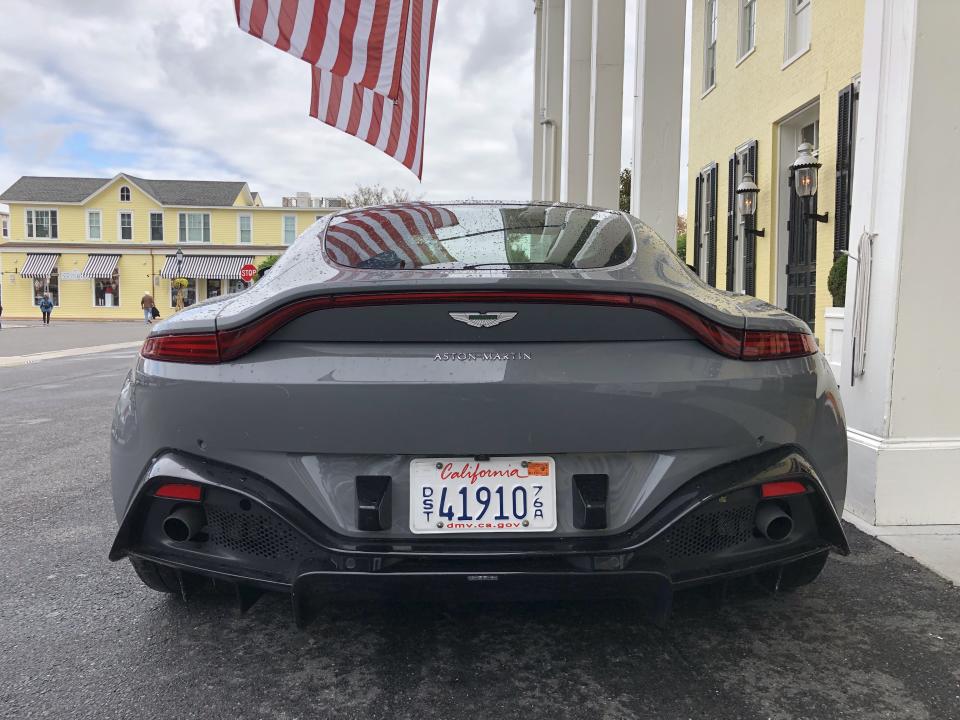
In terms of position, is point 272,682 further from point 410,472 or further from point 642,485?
point 642,485

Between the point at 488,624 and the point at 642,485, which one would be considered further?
the point at 488,624

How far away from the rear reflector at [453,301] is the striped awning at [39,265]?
51.1 metres

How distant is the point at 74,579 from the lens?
2.82 metres

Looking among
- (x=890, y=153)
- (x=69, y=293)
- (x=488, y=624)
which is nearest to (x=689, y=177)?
(x=890, y=153)

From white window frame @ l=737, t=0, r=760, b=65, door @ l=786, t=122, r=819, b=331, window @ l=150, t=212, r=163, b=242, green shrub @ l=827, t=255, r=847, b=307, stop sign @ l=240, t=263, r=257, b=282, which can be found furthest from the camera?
window @ l=150, t=212, r=163, b=242

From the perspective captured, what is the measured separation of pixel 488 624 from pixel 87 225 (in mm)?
51630

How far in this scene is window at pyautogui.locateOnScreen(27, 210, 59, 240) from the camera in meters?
46.9

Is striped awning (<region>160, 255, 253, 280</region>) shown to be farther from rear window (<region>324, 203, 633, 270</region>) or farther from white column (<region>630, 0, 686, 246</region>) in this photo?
rear window (<region>324, 203, 633, 270</region>)

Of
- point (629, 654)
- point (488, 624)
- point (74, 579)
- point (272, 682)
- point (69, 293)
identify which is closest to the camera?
point (272, 682)

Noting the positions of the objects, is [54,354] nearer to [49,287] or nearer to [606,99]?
[606,99]

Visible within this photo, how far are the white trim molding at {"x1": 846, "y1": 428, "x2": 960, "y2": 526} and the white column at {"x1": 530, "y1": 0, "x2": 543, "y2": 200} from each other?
539 inches

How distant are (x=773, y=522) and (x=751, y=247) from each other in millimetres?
10939

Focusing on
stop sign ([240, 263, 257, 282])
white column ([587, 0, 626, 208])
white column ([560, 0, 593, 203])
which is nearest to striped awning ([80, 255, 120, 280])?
stop sign ([240, 263, 257, 282])

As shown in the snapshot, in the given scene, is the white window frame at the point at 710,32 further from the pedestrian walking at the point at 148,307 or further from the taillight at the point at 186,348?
the pedestrian walking at the point at 148,307
